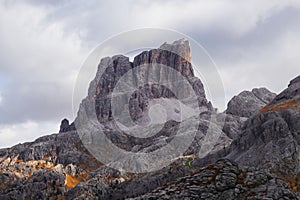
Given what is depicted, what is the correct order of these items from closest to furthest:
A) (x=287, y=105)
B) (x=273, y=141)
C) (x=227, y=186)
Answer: (x=227, y=186), (x=273, y=141), (x=287, y=105)

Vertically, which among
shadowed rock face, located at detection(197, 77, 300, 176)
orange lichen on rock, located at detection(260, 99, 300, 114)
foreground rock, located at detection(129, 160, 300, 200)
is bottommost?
foreground rock, located at detection(129, 160, 300, 200)

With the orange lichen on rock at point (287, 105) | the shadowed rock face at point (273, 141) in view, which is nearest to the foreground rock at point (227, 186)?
the shadowed rock face at point (273, 141)

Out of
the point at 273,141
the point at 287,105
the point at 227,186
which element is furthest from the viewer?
the point at 287,105

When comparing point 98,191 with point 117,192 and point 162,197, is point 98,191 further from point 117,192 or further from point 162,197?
point 162,197

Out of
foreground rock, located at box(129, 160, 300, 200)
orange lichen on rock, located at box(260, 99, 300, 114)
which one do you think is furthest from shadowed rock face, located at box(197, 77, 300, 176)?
foreground rock, located at box(129, 160, 300, 200)

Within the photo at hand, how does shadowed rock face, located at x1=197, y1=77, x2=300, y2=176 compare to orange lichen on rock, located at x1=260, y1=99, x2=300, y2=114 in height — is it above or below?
below

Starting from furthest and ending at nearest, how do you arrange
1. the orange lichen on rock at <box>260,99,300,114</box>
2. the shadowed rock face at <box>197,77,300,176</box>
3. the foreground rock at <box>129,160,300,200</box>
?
the orange lichen on rock at <box>260,99,300,114</box>
the shadowed rock face at <box>197,77,300,176</box>
the foreground rock at <box>129,160,300,200</box>

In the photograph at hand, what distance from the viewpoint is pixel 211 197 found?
3397 centimetres

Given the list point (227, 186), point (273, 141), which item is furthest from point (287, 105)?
point (227, 186)

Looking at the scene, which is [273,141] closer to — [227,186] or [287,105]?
[287,105]

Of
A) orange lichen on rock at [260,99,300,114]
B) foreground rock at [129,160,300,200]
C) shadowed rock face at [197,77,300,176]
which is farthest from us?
orange lichen on rock at [260,99,300,114]

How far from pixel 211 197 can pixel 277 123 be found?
10357cm

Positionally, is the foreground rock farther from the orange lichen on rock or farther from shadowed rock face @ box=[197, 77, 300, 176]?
the orange lichen on rock

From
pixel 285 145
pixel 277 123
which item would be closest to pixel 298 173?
pixel 285 145
